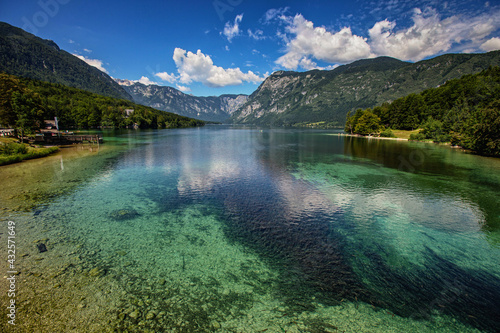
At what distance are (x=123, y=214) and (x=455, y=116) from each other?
108890mm

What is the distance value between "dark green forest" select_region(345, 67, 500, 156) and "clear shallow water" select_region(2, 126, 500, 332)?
1628 inches

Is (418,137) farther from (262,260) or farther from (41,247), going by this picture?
(41,247)

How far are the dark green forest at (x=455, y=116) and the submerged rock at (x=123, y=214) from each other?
7257 cm

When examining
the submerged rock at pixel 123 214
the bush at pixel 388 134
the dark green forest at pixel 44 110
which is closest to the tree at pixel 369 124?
the bush at pixel 388 134

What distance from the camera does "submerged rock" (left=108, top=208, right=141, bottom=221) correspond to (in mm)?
17917

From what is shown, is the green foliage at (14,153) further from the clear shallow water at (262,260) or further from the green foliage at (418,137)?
the green foliage at (418,137)

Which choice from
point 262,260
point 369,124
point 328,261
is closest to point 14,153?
point 262,260

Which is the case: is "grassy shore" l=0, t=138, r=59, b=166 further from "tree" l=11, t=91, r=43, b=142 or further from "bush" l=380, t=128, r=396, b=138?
"bush" l=380, t=128, r=396, b=138

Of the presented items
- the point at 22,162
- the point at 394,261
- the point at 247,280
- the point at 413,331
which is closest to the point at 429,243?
the point at 394,261

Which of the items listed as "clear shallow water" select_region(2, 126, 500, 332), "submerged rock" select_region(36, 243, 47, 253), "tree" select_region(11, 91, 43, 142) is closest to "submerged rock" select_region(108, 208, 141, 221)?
"clear shallow water" select_region(2, 126, 500, 332)

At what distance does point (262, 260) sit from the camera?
12.5 meters

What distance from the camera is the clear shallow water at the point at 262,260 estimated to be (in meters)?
Answer: 8.66

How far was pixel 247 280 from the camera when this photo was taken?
1090 centimetres

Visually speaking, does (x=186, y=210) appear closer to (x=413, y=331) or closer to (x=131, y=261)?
(x=131, y=261)
